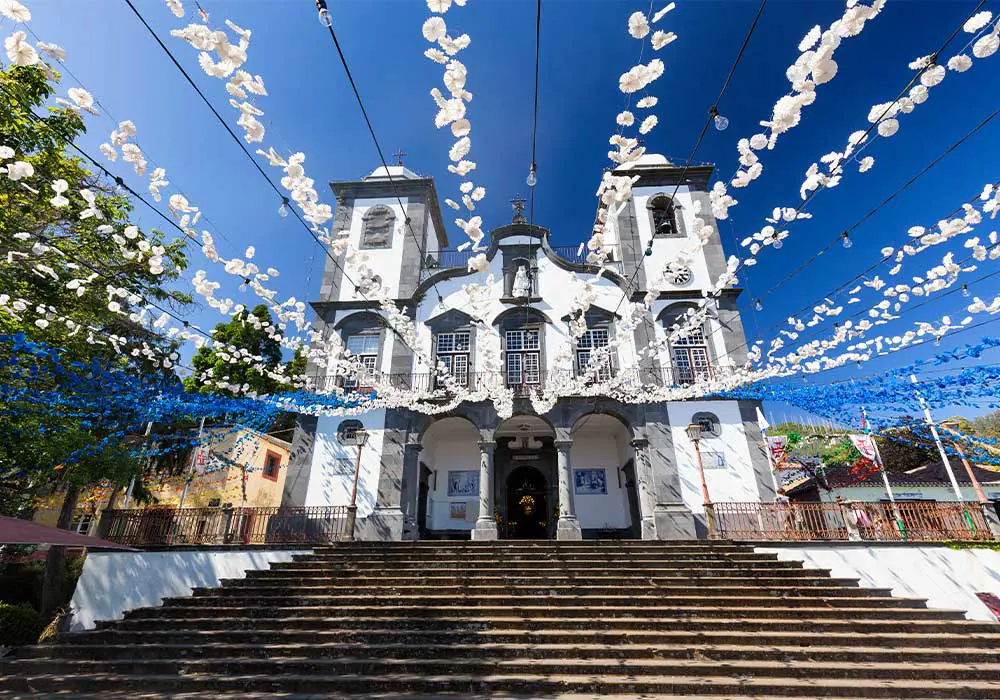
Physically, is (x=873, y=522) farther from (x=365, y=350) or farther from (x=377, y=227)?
(x=377, y=227)

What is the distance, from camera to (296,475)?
14477 millimetres

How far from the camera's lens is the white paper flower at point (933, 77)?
3.94 meters

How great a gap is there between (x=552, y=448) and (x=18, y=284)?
1530 cm

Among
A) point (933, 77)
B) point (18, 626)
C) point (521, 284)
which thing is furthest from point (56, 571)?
point (933, 77)

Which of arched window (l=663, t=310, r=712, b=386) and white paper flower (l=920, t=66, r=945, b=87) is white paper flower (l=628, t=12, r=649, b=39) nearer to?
white paper flower (l=920, t=66, r=945, b=87)

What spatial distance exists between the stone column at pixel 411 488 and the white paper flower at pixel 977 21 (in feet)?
46.7

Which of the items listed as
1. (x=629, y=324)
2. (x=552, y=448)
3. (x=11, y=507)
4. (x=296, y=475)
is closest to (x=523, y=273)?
(x=629, y=324)

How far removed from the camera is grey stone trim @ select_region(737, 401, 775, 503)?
13648 mm

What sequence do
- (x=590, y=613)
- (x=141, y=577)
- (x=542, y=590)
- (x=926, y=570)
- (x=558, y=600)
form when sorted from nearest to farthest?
(x=590, y=613), (x=558, y=600), (x=542, y=590), (x=926, y=570), (x=141, y=577)

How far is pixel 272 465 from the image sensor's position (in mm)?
19797

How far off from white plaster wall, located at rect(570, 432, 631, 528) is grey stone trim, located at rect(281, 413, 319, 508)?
8822 mm

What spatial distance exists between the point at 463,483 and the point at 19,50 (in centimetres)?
1502

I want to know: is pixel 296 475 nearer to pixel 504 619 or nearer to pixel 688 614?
pixel 504 619

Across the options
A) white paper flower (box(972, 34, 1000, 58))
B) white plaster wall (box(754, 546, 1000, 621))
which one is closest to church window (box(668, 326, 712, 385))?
white plaster wall (box(754, 546, 1000, 621))
